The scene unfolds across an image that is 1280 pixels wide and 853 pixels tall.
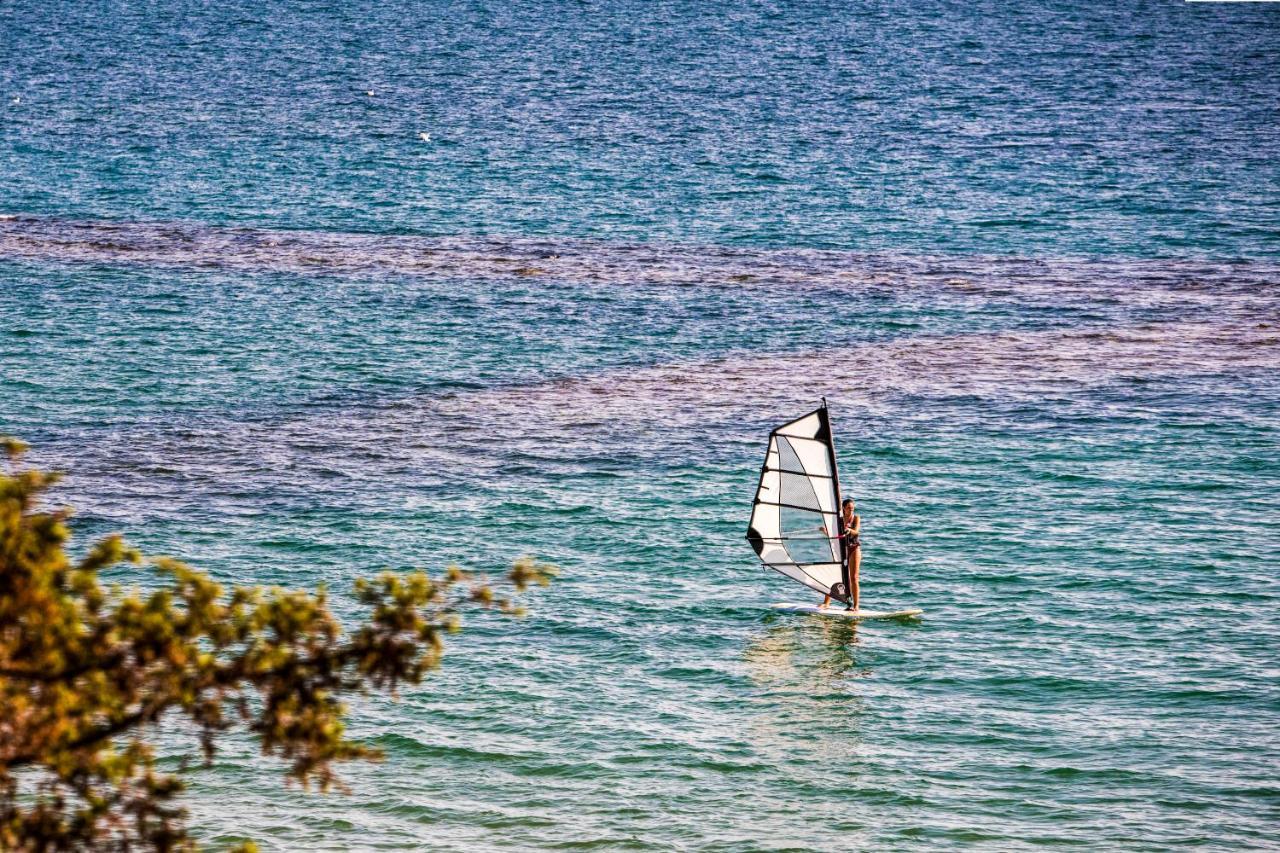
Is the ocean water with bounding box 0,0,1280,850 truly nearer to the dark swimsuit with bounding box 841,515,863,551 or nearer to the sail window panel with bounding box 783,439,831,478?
the dark swimsuit with bounding box 841,515,863,551

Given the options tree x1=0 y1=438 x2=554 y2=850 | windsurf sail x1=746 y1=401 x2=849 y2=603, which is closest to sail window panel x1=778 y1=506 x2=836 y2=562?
windsurf sail x1=746 y1=401 x2=849 y2=603

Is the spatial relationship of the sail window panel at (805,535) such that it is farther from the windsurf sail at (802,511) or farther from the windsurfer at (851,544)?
the windsurfer at (851,544)

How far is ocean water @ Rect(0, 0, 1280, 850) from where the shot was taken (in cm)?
2473

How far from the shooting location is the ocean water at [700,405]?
81.1 ft

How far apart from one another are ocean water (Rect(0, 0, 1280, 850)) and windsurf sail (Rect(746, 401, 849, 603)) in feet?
3.56

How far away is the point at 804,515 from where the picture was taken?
31.5 metres

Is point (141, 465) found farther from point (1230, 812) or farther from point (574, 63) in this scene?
point (574, 63)

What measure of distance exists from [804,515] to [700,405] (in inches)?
587

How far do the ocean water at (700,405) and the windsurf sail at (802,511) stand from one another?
1086 mm

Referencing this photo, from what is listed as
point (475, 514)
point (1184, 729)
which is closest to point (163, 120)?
point (475, 514)

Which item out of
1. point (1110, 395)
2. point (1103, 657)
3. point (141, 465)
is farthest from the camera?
point (1110, 395)

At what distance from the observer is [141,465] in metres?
39.8

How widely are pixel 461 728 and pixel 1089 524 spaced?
17209 mm

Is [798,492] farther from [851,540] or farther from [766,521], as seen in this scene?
[851,540]
